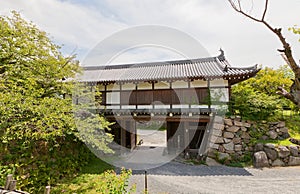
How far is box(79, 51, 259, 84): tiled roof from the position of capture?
9.44m

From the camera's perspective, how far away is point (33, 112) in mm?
5922

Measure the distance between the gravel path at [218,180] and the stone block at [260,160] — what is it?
0.30 m

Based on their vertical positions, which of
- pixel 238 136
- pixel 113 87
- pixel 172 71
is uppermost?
pixel 172 71

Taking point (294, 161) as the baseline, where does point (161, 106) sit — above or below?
above

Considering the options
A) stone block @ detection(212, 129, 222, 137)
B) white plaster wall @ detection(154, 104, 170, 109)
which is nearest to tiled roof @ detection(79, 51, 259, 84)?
white plaster wall @ detection(154, 104, 170, 109)

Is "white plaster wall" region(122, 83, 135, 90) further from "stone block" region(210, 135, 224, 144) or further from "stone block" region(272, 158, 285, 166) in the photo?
"stone block" region(272, 158, 285, 166)

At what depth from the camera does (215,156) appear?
31.9ft

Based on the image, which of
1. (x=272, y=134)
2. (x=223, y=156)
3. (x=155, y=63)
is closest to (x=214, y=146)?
(x=223, y=156)

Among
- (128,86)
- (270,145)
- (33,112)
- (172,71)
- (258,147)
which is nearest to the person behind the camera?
(33,112)

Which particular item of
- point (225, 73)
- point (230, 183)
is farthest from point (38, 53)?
point (230, 183)

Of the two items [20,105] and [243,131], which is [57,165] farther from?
[243,131]

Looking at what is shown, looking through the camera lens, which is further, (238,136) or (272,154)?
(238,136)

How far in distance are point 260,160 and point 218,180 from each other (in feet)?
9.54

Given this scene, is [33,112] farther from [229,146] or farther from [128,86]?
[229,146]
